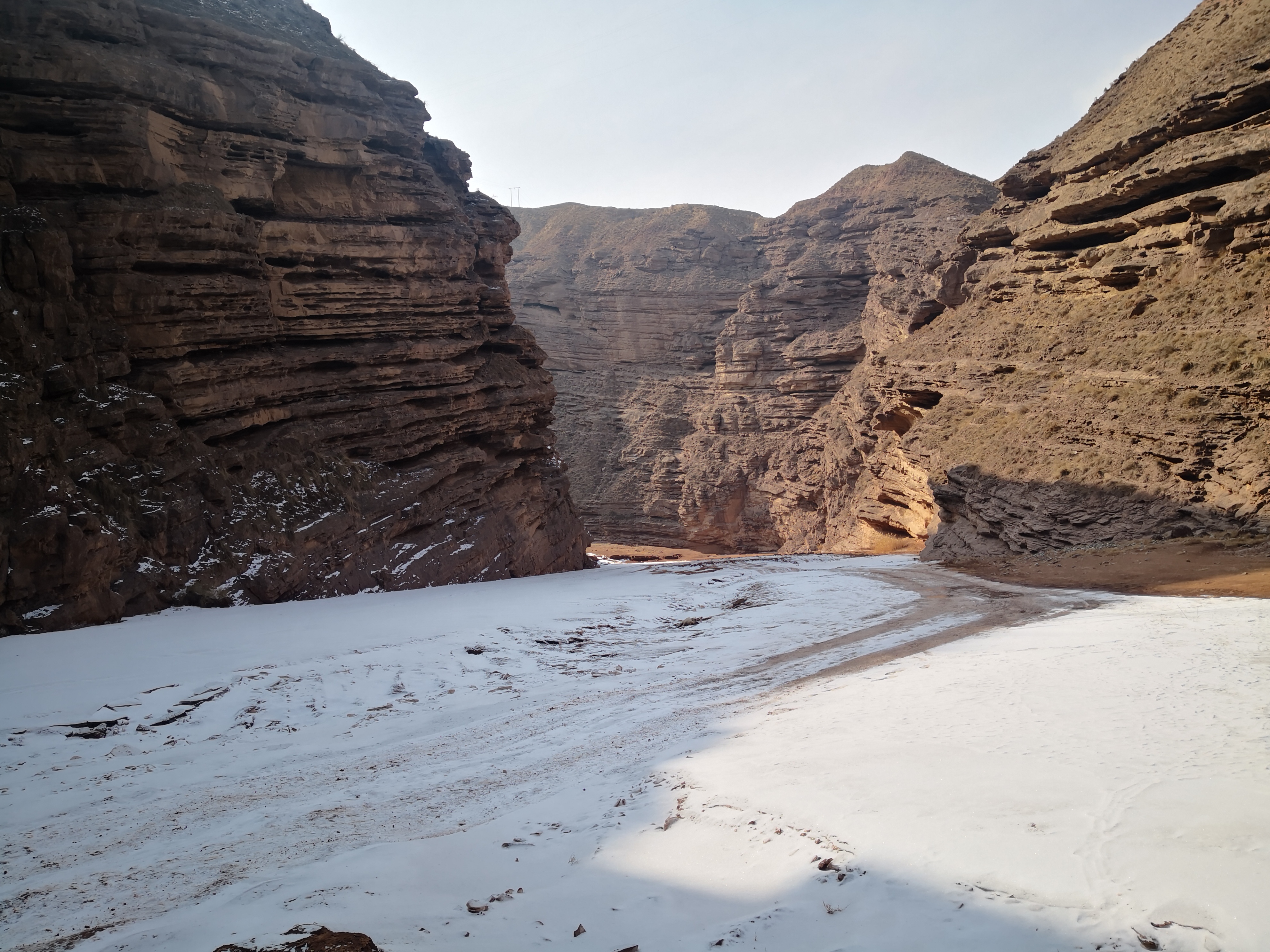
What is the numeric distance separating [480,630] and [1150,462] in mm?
15038

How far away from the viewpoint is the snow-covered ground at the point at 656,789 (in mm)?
3471

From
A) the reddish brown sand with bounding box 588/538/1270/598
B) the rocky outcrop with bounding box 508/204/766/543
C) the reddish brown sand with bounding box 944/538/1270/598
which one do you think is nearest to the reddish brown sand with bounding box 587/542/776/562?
the rocky outcrop with bounding box 508/204/766/543

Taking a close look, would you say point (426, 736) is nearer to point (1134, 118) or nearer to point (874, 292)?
point (1134, 118)

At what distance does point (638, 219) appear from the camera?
54.1 m

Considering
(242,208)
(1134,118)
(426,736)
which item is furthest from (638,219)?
(426,736)

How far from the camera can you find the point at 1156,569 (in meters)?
13.5

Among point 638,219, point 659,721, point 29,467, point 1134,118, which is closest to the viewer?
point 659,721

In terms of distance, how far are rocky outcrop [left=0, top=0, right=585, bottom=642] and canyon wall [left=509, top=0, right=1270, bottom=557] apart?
1395 centimetres

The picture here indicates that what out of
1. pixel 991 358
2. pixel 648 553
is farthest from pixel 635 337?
pixel 991 358

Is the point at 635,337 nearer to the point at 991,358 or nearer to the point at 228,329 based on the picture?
the point at 991,358

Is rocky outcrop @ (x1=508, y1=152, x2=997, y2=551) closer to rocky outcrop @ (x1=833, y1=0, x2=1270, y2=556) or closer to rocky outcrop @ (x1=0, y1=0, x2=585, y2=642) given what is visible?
rocky outcrop @ (x1=833, y1=0, x2=1270, y2=556)

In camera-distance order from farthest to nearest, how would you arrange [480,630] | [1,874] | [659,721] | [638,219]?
[638,219]
[480,630]
[659,721]
[1,874]

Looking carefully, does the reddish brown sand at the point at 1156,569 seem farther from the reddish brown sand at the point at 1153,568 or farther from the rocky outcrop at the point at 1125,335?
the rocky outcrop at the point at 1125,335

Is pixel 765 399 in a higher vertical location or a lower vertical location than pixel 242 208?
lower
